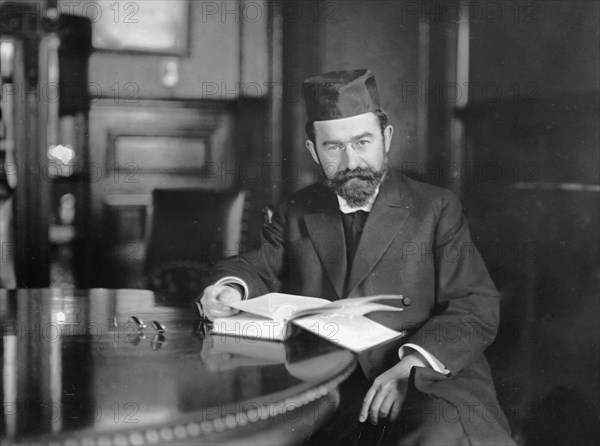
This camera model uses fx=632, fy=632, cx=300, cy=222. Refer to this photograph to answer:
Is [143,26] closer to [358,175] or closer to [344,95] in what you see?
[344,95]

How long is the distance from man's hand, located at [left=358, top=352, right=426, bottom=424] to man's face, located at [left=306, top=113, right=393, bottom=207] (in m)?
0.38

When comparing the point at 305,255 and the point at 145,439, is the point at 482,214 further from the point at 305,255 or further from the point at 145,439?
the point at 145,439

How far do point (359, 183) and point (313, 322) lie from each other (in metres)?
0.33

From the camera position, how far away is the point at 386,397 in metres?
1.03

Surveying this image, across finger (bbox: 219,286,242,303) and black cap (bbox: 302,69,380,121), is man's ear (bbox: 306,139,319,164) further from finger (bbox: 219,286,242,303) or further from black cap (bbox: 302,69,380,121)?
finger (bbox: 219,286,242,303)

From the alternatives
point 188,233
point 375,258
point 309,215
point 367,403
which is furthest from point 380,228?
point 188,233

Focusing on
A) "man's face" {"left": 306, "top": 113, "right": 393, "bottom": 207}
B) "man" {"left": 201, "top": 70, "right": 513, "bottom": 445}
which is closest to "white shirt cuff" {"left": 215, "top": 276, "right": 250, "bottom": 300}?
"man" {"left": 201, "top": 70, "right": 513, "bottom": 445}

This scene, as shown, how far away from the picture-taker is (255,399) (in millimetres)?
788

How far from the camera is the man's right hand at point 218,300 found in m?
1.18

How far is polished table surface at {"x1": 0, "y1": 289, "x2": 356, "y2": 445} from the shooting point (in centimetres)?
73

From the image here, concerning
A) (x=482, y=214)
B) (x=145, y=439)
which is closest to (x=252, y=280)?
(x=482, y=214)

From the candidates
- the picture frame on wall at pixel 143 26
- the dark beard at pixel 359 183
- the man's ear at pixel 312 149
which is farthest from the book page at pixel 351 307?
the picture frame on wall at pixel 143 26

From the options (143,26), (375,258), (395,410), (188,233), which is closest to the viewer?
(395,410)

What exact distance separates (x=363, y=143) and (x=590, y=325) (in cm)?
58
